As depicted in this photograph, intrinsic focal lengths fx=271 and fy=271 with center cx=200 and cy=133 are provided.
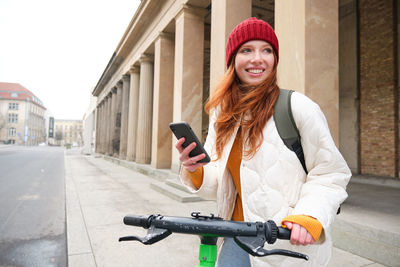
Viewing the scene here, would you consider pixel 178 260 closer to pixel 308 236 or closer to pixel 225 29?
pixel 308 236

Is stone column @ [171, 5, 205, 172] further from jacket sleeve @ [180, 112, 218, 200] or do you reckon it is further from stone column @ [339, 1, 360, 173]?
jacket sleeve @ [180, 112, 218, 200]

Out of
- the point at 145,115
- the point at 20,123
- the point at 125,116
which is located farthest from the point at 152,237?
the point at 20,123

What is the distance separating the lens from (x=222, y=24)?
729 cm

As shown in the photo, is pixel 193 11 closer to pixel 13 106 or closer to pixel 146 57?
pixel 146 57

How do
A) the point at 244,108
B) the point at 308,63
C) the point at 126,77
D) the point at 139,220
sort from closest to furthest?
the point at 139,220 → the point at 244,108 → the point at 308,63 → the point at 126,77

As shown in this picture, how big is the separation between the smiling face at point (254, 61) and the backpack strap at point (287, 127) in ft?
0.63

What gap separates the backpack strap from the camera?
1308 millimetres

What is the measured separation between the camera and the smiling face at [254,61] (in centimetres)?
147

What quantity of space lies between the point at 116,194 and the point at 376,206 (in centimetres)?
614

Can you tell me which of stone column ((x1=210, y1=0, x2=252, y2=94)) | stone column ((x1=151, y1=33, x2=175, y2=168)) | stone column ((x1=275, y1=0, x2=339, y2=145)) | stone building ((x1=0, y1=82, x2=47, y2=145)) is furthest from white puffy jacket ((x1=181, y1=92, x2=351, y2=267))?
stone building ((x1=0, y1=82, x2=47, y2=145))

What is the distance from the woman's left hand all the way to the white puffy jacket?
9 centimetres

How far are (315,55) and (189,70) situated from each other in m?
5.75

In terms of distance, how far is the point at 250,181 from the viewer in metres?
1.37

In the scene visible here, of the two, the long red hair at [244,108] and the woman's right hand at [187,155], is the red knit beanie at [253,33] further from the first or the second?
the woman's right hand at [187,155]
